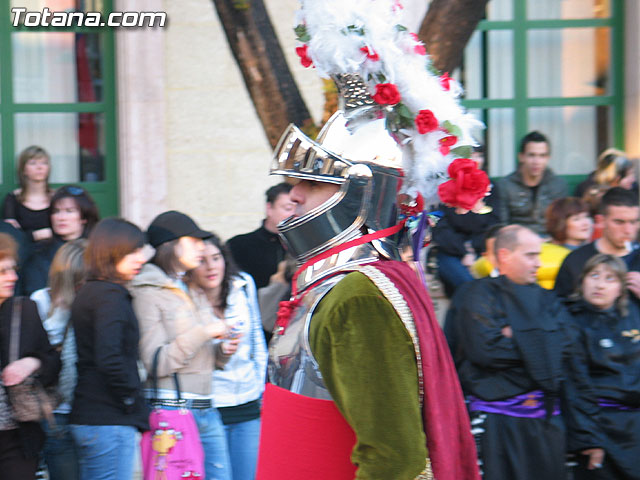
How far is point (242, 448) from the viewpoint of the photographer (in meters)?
4.85

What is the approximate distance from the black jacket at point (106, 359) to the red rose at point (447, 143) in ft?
6.32

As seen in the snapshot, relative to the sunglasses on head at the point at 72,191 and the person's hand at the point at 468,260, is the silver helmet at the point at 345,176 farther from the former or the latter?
the person's hand at the point at 468,260

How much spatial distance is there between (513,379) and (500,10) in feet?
14.8

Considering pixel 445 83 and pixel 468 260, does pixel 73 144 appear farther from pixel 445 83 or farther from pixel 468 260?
pixel 445 83

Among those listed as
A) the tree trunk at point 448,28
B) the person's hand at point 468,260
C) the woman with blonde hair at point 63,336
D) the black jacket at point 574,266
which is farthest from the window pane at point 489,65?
the woman with blonde hair at point 63,336

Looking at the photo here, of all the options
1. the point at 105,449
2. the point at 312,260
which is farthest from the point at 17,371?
the point at 312,260

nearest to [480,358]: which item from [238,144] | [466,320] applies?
[466,320]

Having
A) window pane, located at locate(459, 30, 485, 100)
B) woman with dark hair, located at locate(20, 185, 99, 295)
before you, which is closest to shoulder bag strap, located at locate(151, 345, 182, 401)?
woman with dark hair, located at locate(20, 185, 99, 295)

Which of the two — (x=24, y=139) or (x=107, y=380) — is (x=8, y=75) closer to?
(x=24, y=139)

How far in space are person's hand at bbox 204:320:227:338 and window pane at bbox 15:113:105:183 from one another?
3802 mm

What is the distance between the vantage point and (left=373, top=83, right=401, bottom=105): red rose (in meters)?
2.76

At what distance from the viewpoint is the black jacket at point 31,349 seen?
13.9 feet

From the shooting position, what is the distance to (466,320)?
4.66 m

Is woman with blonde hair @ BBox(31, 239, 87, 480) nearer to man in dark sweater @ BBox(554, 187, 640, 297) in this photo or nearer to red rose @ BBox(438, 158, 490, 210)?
red rose @ BBox(438, 158, 490, 210)
